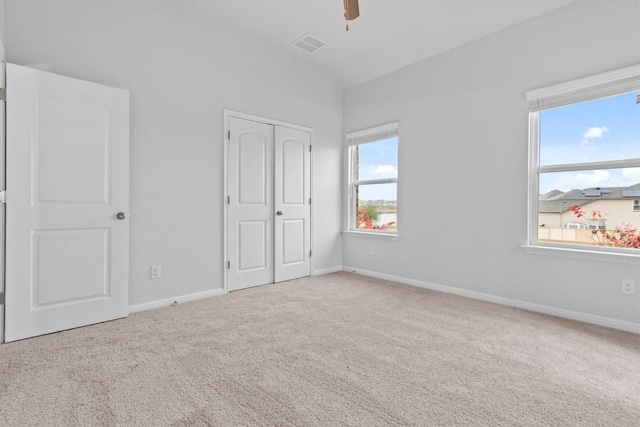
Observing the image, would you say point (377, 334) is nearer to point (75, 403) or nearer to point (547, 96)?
point (75, 403)

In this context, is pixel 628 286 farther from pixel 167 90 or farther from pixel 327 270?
pixel 167 90

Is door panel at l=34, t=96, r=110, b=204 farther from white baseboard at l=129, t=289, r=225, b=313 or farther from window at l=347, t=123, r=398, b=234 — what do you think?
window at l=347, t=123, r=398, b=234

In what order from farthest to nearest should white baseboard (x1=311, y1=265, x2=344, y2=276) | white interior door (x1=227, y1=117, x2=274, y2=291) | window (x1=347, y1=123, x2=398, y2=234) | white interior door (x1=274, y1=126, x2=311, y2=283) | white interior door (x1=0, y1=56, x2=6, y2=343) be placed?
white baseboard (x1=311, y1=265, x2=344, y2=276), window (x1=347, y1=123, x2=398, y2=234), white interior door (x1=274, y1=126, x2=311, y2=283), white interior door (x1=227, y1=117, x2=274, y2=291), white interior door (x1=0, y1=56, x2=6, y2=343)

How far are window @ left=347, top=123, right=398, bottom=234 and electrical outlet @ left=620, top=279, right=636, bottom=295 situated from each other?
2260 mm

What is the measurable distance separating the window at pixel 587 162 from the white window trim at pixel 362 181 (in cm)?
163

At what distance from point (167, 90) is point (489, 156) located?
3.36 meters

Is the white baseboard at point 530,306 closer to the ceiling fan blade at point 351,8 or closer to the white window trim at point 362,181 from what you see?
the white window trim at point 362,181

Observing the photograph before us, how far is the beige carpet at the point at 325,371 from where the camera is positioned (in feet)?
5.08

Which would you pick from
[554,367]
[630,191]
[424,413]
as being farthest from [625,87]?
[424,413]

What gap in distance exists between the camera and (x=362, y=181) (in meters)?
4.78

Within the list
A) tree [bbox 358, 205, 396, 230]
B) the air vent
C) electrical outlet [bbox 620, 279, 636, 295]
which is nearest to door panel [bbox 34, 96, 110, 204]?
the air vent

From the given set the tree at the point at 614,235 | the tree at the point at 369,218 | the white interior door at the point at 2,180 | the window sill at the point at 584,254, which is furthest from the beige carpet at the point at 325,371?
the tree at the point at 369,218

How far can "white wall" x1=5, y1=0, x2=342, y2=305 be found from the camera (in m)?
2.67

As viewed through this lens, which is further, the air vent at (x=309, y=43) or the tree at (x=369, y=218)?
the tree at (x=369, y=218)
